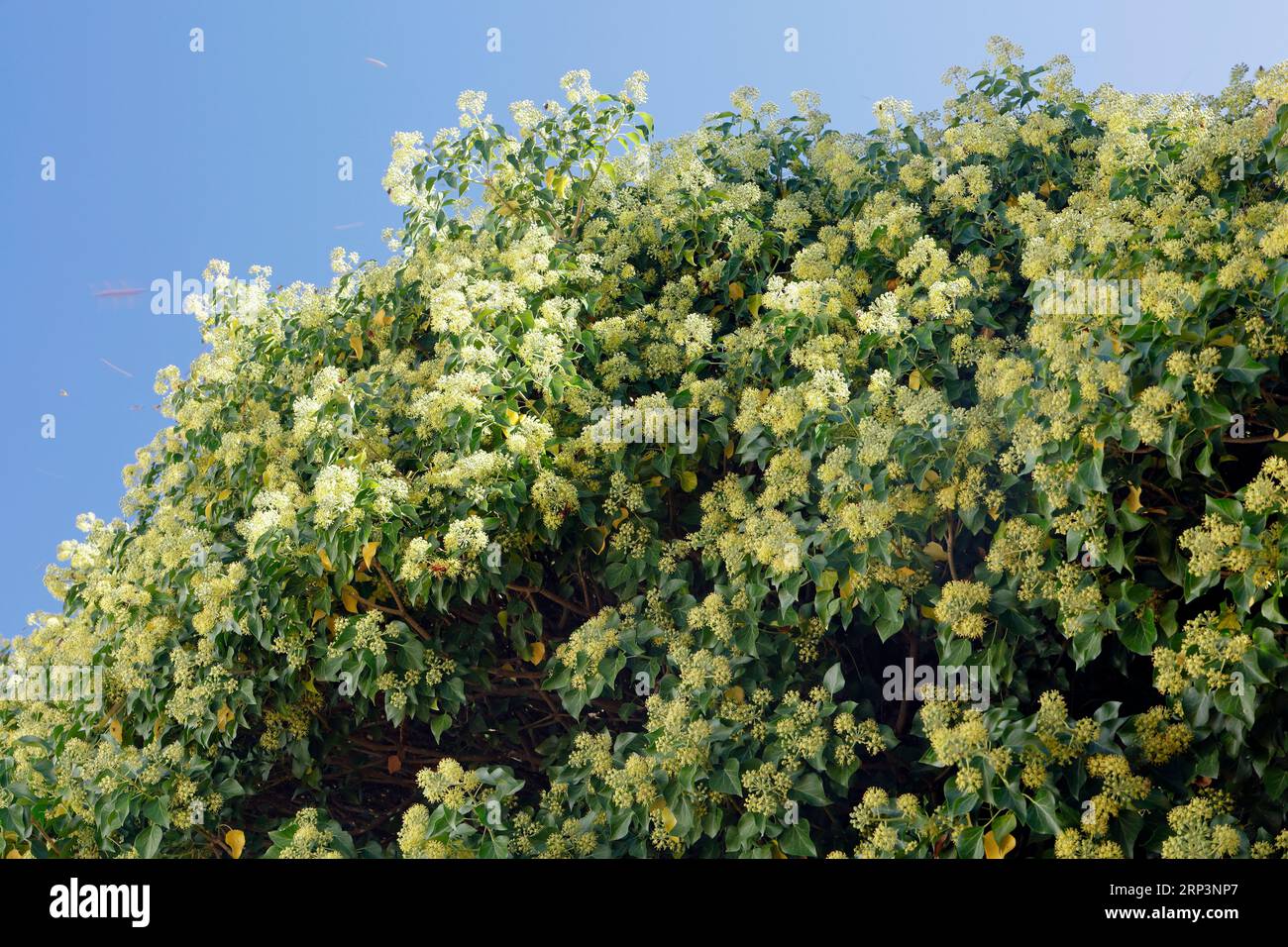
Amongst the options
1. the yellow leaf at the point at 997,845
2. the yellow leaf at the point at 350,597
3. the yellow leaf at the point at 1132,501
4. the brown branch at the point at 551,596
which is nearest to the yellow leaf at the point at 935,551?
the yellow leaf at the point at 1132,501

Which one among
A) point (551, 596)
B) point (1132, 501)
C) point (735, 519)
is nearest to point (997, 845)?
point (1132, 501)

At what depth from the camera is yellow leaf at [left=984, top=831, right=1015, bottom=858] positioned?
366 centimetres

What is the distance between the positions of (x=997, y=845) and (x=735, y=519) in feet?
6.65

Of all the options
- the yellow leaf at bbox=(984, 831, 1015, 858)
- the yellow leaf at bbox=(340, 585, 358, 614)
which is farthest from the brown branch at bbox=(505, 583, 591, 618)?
the yellow leaf at bbox=(984, 831, 1015, 858)

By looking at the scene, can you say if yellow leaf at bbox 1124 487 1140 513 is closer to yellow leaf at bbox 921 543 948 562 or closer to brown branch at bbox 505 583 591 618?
yellow leaf at bbox 921 543 948 562

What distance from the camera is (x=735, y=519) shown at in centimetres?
538

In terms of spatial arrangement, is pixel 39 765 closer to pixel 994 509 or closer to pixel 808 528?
pixel 808 528

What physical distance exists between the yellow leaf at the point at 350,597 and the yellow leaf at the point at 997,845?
8.79 feet

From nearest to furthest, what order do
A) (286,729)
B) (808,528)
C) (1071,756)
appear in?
(1071,756) < (808,528) < (286,729)

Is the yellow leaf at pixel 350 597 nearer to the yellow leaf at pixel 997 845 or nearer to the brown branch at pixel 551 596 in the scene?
the brown branch at pixel 551 596

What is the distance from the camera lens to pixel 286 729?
18.5ft
